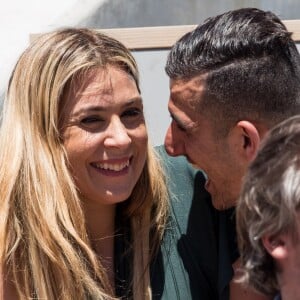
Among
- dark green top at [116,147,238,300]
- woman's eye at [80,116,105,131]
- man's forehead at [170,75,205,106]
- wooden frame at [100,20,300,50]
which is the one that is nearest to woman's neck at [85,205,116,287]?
dark green top at [116,147,238,300]

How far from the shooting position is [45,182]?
8.25 ft

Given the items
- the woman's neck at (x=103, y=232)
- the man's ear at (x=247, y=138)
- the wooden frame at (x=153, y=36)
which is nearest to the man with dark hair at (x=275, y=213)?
the man's ear at (x=247, y=138)

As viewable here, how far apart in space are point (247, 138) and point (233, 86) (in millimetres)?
143

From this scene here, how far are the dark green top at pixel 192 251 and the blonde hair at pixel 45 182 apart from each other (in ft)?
0.36

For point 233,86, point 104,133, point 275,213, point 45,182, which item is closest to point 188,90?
point 233,86

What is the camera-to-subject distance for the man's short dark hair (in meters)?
2.40

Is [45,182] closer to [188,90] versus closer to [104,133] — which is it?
[104,133]

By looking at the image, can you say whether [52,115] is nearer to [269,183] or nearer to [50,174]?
[50,174]

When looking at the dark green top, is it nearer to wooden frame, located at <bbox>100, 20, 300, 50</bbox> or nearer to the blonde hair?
the blonde hair

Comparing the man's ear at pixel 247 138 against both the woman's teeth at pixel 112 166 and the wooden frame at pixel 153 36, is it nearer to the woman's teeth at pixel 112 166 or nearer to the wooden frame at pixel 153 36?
the woman's teeth at pixel 112 166

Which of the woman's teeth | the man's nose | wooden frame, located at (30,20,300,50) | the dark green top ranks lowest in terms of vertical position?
the dark green top

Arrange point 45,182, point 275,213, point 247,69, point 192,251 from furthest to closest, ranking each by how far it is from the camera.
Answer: point 192,251
point 45,182
point 247,69
point 275,213

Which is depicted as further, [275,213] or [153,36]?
[153,36]

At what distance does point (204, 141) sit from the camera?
2.48 m
